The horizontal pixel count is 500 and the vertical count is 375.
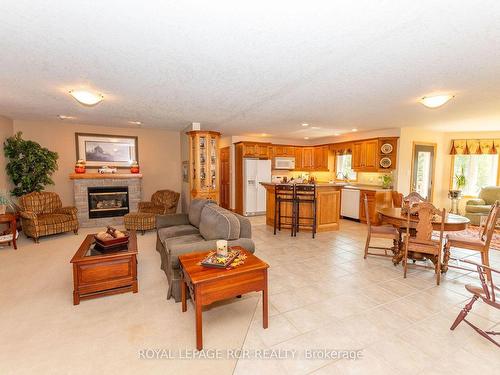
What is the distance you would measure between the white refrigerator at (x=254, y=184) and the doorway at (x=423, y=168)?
3948mm

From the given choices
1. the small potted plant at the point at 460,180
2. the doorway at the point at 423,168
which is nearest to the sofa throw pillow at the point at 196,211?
the doorway at the point at 423,168

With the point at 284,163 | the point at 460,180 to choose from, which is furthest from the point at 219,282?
the point at 460,180

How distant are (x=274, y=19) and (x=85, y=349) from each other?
9.60 ft

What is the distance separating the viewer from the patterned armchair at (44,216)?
4648 millimetres

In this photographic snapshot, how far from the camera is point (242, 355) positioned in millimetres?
1946

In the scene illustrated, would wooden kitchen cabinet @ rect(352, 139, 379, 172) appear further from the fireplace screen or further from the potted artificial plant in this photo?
the potted artificial plant

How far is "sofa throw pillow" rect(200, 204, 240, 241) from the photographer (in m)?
2.90

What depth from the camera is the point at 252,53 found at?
2232 mm

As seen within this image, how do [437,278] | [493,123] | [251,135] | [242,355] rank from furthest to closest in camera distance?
[251,135] < [493,123] < [437,278] < [242,355]

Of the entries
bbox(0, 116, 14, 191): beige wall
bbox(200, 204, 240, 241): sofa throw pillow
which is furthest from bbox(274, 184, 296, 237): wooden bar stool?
bbox(0, 116, 14, 191): beige wall

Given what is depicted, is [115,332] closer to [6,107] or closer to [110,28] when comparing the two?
Result: [110,28]

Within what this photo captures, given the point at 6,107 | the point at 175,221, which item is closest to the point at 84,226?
the point at 6,107

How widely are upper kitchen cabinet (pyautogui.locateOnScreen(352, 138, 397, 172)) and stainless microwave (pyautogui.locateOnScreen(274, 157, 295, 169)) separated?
6.48 feet

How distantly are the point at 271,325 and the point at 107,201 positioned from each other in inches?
219
